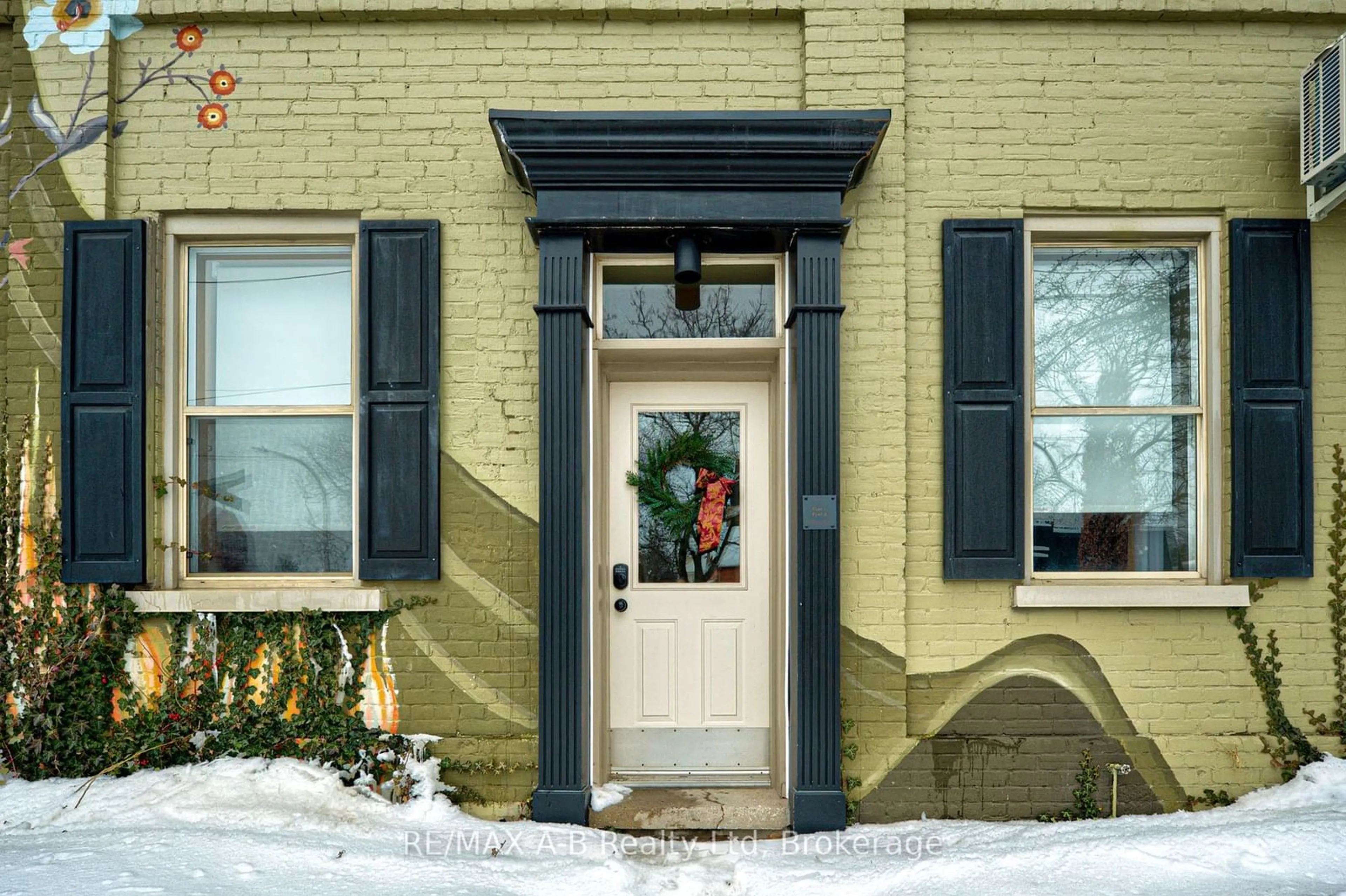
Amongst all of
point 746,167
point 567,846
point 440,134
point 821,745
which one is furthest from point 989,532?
point 440,134

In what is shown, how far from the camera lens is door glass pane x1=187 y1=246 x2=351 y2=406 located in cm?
473

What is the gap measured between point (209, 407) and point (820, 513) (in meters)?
3.40

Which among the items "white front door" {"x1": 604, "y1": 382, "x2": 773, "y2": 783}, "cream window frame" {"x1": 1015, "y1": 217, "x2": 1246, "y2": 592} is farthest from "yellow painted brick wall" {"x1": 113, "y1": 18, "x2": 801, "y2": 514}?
"cream window frame" {"x1": 1015, "y1": 217, "x2": 1246, "y2": 592}

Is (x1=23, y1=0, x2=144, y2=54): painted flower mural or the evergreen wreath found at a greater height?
(x1=23, y1=0, x2=144, y2=54): painted flower mural

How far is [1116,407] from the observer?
185 inches

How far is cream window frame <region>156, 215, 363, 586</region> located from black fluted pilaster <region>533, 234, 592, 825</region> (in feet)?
3.57

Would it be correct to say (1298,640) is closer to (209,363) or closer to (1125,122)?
(1125,122)

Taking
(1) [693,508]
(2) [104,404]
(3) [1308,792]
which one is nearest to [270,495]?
(2) [104,404]

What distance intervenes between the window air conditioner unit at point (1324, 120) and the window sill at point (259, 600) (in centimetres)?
531

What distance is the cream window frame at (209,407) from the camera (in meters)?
4.59

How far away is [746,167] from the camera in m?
4.27

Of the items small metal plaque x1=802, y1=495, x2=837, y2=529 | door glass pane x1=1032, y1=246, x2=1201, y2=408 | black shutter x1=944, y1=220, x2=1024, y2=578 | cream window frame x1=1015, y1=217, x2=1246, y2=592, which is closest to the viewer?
small metal plaque x1=802, y1=495, x2=837, y2=529

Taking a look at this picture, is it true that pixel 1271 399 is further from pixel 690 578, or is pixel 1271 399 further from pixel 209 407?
pixel 209 407

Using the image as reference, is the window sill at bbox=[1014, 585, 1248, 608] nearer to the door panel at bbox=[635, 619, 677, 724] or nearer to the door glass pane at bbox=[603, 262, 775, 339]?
the door panel at bbox=[635, 619, 677, 724]
